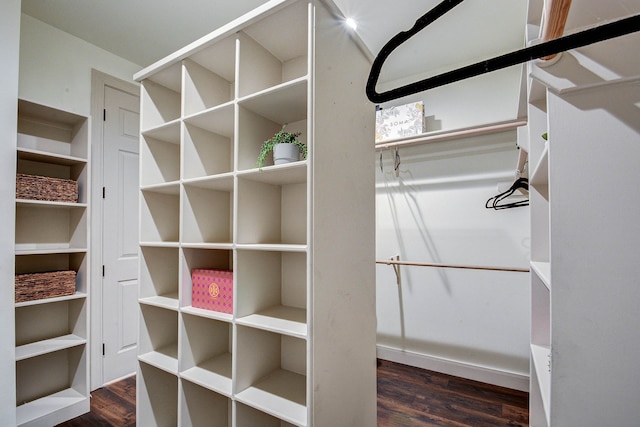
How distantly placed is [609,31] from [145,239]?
2062mm

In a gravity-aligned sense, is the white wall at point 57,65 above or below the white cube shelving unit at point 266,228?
above

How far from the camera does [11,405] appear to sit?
66.2 inches

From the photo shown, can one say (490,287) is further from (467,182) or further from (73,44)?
(73,44)

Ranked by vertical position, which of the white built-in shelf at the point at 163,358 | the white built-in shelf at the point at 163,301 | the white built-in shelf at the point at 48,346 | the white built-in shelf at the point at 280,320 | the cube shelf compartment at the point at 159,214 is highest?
the cube shelf compartment at the point at 159,214

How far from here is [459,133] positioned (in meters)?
2.34

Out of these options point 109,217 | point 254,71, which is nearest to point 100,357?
point 109,217

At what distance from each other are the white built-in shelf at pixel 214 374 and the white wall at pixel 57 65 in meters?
2.13

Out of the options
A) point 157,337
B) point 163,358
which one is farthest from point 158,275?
point 163,358

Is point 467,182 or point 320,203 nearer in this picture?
point 320,203

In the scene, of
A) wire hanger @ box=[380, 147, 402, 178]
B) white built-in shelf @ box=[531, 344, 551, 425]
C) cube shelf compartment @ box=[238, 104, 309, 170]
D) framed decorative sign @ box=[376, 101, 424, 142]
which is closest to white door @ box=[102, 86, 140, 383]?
cube shelf compartment @ box=[238, 104, 309, 170]

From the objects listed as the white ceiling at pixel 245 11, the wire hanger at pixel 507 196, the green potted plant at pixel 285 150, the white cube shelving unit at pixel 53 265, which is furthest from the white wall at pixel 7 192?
the wire hanger at pixel 507 196

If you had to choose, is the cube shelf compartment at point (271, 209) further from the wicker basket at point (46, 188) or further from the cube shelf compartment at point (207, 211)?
the wicker basket at point (46, 188)

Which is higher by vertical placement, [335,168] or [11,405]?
[335,168]

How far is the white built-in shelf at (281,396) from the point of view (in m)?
1.19
